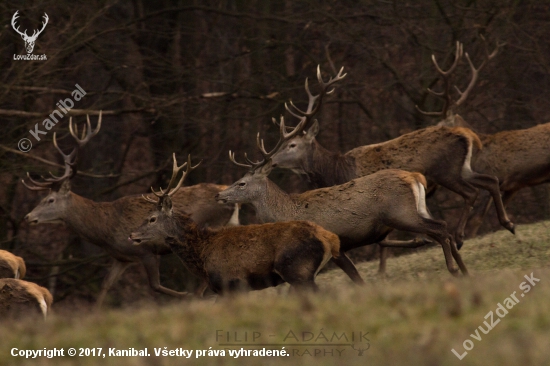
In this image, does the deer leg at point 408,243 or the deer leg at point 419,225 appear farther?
the deer leg at point 408,243

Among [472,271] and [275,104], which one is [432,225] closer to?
[472,271]

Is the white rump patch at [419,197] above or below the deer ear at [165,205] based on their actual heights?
below

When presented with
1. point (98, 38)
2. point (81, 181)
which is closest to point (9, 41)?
point (98, 38)

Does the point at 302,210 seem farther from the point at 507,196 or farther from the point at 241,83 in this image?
the point at 241,83

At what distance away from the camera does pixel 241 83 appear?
16.1m

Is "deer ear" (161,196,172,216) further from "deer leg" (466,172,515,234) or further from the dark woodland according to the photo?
the dark woodland

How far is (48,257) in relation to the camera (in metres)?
16.1

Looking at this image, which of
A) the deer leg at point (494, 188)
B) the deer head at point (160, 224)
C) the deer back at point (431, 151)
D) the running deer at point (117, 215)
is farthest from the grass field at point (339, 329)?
the running deer at point (117, 215)

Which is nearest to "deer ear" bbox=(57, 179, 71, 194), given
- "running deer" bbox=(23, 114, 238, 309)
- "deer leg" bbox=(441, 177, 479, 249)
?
"running deer" bbox=(23, 114, 238, 309)

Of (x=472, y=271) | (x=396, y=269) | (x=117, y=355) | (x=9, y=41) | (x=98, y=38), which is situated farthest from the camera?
(x=98, y=38)

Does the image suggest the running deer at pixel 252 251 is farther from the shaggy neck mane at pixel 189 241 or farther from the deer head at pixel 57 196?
the deer head at pixel 57 196

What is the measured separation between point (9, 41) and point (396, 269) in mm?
7147

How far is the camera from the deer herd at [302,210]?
8.15 m

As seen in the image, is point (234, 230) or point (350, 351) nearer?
point (350, 351)
